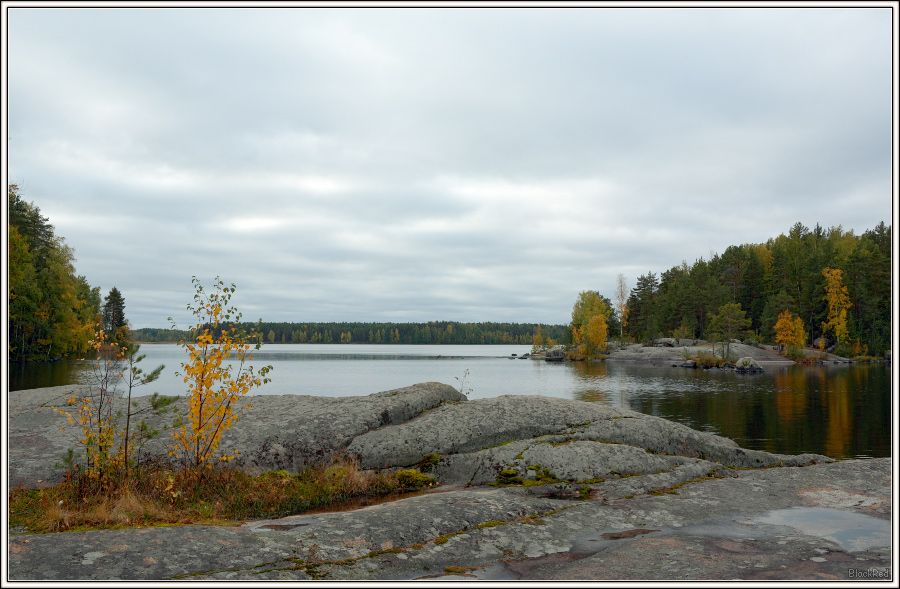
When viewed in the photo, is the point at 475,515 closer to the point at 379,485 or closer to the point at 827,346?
the point at 379,485

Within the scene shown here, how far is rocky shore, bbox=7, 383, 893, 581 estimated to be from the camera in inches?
252

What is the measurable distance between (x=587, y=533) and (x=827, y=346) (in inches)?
4727

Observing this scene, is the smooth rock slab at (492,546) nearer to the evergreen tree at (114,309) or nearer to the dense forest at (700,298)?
the dense forest at (700,298)

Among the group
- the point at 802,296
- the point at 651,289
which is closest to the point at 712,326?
the point at 802,296

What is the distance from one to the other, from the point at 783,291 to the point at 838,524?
112888 millimetres

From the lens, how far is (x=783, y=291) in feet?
A: 341

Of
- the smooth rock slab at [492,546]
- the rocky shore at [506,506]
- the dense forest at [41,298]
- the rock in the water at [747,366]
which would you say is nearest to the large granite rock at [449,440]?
the rocky shore at [506,506]

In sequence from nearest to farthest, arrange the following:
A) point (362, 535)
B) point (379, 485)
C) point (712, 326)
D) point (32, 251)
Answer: point (362, 535) < point (379, 485) < point (32, 251) < point (712, 326)

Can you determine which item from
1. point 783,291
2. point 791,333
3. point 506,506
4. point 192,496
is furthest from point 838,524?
point 783,291

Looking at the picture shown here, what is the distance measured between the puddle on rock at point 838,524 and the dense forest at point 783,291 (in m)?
107

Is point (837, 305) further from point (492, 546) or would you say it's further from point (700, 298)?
point (492, 546)

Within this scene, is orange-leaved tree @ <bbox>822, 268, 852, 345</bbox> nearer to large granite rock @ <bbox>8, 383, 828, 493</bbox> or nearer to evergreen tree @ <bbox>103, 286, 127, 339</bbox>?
large granite rock @ <bbox>8, 383, 828, 493</bbox>

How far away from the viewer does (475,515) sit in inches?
321

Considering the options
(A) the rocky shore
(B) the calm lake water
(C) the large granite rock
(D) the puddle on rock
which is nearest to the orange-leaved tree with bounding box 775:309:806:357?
(B) the calm lake water
